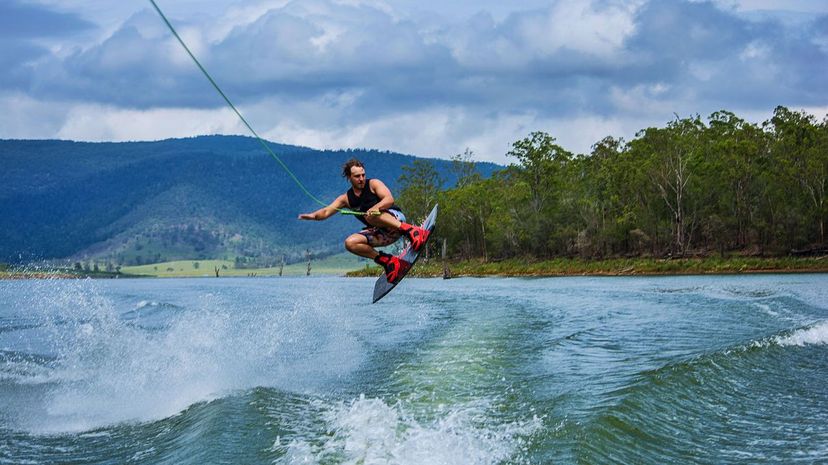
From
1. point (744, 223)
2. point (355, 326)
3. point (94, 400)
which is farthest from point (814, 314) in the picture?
point (744, 223)

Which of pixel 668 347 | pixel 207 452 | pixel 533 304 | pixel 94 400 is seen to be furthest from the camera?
pixel 533 304

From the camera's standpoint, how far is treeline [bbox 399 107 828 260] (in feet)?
204

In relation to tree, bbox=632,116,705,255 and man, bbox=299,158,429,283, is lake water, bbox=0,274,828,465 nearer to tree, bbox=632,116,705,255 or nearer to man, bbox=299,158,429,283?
man, bbox=299,158,429,283

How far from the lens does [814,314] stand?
769 inches

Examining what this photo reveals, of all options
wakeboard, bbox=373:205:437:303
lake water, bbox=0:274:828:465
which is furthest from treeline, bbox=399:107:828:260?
wakeboard, bbox=373:205:437:303

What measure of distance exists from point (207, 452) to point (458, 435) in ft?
7.92

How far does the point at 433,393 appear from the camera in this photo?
10273mm

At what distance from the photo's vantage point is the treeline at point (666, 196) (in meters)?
62.2

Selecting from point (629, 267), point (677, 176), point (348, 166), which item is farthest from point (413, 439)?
point (677, 176)

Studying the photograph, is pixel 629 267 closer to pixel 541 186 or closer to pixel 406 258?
pixel 541 186

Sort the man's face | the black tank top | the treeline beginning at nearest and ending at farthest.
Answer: the man's face → the black tank top → the treeline

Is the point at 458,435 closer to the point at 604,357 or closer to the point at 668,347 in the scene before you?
the point at 604,357

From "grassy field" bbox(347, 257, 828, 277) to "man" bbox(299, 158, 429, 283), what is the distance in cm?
4713

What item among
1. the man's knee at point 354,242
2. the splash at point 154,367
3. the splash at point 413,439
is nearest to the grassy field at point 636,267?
the splash at point 154,367
